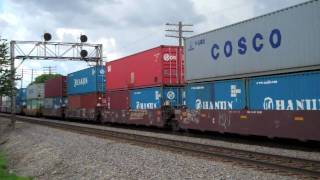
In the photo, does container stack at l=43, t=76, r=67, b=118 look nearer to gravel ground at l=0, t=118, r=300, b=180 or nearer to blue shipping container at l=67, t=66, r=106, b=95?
blue shipping container at l=67, t=66, r=106, b=95

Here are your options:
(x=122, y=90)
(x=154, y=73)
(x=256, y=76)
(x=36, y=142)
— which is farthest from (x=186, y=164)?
(x=122, y=90)

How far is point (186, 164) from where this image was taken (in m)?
12.1

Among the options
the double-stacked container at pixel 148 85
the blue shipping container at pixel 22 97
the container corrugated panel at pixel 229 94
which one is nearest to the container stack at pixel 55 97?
the blue shipping container at pixel 22 97

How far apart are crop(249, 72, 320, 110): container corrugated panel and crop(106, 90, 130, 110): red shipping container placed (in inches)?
479

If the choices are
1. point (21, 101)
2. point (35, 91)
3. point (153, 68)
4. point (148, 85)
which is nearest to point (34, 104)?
point (35, 91)

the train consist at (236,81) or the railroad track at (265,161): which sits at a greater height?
the train consist at (236,81)

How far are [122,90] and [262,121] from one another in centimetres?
1392

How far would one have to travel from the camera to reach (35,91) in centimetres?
5388

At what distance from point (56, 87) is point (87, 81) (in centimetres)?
1008

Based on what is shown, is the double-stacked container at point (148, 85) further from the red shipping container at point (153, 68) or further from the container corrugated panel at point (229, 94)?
the container corrugated panel at point (229, 94)

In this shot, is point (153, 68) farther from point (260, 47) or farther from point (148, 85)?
point (260, 47)

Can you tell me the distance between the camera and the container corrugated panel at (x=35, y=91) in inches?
2045

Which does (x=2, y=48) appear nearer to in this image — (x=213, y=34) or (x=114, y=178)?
(x=213, y=34)

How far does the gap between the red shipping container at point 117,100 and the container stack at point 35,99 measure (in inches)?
831
